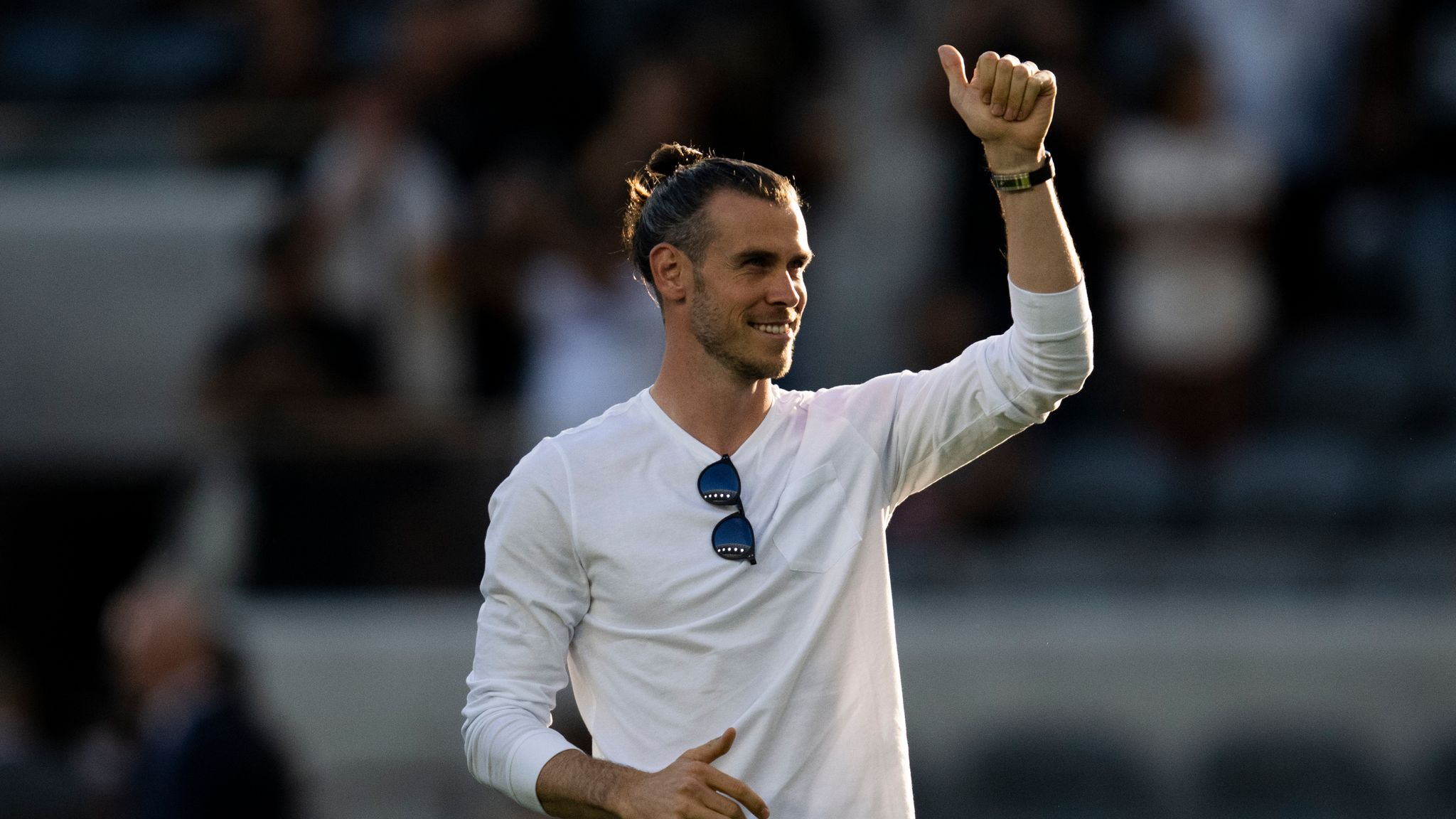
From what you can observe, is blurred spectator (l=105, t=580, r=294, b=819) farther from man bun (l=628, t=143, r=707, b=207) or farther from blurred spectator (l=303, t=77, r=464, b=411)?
man bun (l=628, t=143, r=707, b=207)

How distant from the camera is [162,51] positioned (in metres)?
11.3

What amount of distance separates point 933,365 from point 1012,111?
5.10m

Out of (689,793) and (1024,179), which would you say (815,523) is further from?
(1024,179)

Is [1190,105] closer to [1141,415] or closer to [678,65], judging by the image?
[1141,415]

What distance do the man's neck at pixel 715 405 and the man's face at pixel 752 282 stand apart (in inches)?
2.3

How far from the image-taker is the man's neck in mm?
3861

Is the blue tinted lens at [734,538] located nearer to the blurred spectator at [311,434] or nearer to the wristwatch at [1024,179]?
the wristwatch at [1024,179]

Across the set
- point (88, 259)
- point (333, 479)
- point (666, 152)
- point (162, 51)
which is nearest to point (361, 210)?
point (333, 479)

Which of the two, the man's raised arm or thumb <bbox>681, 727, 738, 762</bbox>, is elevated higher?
the man's raised arm

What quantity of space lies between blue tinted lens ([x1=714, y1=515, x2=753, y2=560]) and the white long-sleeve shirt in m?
0.02

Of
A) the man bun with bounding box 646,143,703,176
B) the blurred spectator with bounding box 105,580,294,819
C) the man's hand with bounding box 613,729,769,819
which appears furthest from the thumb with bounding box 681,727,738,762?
the blurred spectator with bounding box 105,580,294,819

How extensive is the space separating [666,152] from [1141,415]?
5.15 m

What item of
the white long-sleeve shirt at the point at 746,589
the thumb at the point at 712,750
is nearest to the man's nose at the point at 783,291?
the white long-sleeve shirt at the point at 746,589

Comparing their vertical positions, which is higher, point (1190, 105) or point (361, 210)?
point (1190, 105)
